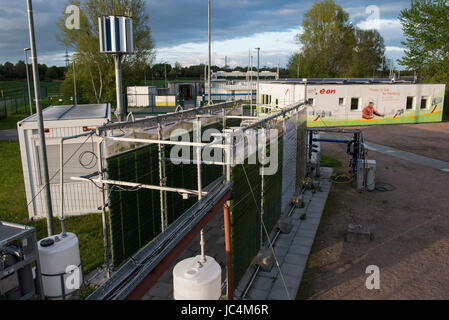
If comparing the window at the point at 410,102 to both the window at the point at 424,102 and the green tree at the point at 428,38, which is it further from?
the green tree at the point at 428,38

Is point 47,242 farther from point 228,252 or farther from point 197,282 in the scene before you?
point 228,252

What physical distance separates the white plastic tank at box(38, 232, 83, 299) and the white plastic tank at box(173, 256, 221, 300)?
141cm

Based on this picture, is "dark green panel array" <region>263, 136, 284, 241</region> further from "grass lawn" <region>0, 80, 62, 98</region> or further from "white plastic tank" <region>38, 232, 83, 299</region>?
"grass lawn" <region>0, 80, 62, 98</region>

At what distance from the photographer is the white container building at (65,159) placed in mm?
10109

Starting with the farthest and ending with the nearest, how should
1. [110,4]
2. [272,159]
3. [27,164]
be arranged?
[110,4]
[27,164]
[272,159]

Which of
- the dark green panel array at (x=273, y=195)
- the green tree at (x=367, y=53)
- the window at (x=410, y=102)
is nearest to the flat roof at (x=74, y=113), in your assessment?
the dark green panel array at (x=273, y=195)

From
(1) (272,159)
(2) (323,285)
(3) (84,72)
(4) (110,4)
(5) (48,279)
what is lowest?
(2) (323,285)

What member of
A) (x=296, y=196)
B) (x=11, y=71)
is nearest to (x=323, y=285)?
(x=296, y=196)

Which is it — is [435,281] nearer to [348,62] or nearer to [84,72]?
[84,72]

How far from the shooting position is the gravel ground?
24.3ft

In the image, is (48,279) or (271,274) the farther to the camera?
(271,274)

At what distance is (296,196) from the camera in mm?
12023

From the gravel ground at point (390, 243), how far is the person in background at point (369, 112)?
14584 mm

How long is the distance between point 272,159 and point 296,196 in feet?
11.2
